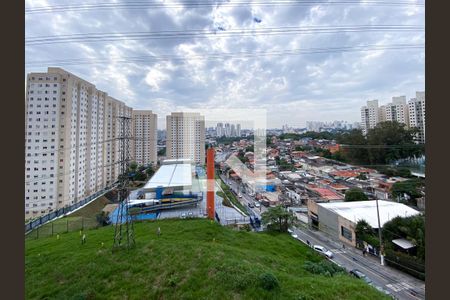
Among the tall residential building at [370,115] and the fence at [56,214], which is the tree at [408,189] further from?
the fence at [56,214]

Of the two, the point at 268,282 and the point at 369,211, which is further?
the point at 369,211

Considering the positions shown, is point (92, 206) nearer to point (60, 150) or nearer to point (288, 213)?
point (60, 150)

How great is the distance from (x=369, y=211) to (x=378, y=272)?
12.2 ft

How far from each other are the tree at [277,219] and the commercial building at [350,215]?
2915 mm

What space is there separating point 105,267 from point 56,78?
18.1 m

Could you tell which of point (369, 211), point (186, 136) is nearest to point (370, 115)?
point (369, 211)

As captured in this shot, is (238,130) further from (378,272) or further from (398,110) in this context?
(398,110)

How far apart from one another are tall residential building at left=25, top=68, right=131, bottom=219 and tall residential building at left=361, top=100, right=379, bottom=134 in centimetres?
2148

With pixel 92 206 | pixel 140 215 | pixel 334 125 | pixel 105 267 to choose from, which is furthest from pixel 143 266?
pixel 334 125

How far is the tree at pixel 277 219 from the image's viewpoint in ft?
32.1

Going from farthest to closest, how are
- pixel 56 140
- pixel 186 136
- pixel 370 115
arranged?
1. pixel 370 115
2. pixel 186 136
3. pixel 56 140

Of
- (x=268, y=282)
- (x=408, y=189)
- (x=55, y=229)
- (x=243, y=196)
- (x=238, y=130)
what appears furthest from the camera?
(x=243, y=196)

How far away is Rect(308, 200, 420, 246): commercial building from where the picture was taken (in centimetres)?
1007

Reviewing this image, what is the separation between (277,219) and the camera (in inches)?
392
